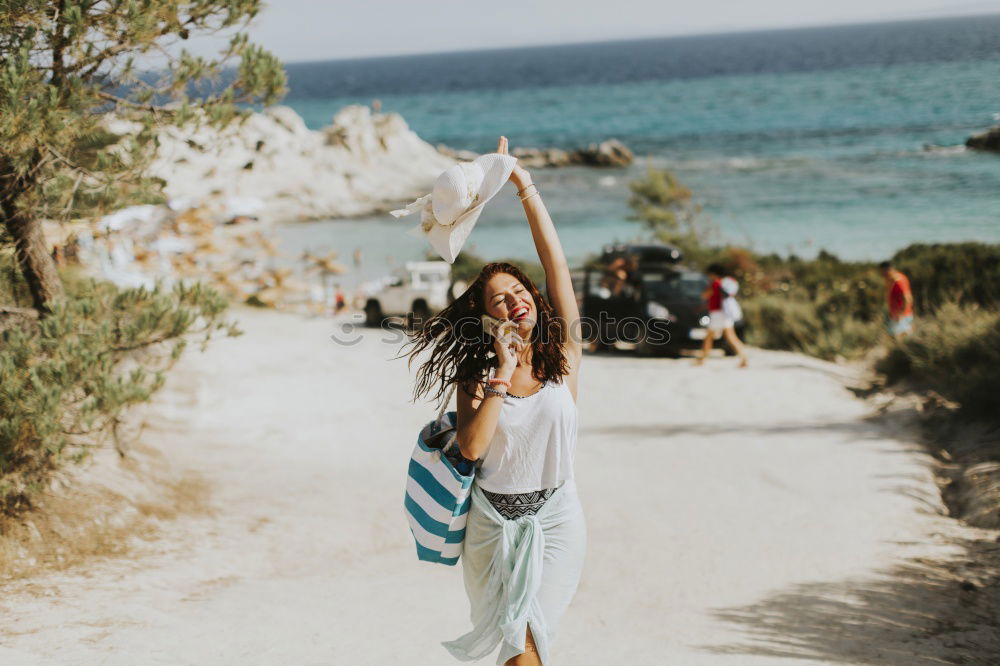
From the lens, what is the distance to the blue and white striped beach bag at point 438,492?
10.5 feet

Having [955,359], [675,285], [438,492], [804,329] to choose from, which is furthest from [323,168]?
[438,492]

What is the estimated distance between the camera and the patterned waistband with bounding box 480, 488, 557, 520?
10.6 ft

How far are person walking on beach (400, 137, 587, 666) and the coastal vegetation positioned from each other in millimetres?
3432

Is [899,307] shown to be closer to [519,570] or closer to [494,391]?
[519,570]

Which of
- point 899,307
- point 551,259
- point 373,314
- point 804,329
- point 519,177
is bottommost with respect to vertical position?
point 373,314

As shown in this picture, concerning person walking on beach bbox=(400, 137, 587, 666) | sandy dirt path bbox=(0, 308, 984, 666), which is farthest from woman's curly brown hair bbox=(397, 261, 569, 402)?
sandy dirt path bbox=(0, 308, 984, 666)

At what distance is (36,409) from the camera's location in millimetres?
5555

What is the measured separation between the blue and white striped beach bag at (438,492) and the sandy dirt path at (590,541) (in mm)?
1636

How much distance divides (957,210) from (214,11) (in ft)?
120

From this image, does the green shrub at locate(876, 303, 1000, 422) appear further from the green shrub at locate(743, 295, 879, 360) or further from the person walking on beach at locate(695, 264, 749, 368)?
the person walking on beach at locate(695, 264, 749, 368)

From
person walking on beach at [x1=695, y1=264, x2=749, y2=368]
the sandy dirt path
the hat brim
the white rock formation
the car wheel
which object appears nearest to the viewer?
the hat brim

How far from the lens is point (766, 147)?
65.2 meters

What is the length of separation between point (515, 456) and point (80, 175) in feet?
13.7

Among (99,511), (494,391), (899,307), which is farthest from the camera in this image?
(899,307)
